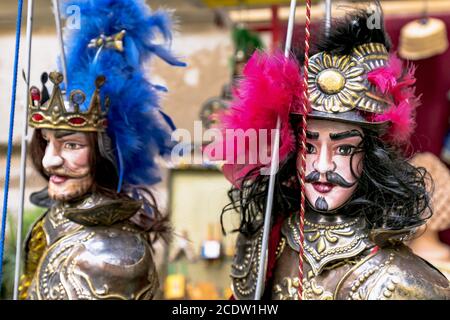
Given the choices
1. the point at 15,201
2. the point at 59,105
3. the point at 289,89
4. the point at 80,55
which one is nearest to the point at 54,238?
the point at 15,201

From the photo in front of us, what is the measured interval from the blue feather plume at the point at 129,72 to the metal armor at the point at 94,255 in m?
0.18

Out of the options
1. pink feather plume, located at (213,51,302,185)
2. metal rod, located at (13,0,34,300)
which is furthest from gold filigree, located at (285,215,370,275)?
metal rod, located at (13,0,34,300)

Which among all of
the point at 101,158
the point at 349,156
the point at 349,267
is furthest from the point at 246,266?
the point at 101,158

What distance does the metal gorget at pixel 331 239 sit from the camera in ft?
5.74

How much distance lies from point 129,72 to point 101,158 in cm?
29

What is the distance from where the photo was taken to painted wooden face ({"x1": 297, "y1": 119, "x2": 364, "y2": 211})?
5.76 feet

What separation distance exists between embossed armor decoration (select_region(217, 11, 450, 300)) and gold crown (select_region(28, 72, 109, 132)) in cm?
46

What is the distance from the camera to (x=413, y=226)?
68.4 inches

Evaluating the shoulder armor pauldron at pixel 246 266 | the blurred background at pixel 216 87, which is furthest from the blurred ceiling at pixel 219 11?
the shoulder armor pauldron at pixel 246 266

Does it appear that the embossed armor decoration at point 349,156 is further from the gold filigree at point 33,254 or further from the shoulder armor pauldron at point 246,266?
the gold filigree at point 33,254

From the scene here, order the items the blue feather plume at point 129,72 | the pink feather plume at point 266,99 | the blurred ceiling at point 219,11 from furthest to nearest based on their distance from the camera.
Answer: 1. the blurred ceiling at point 219,11
2. the blue feather plume at point 129,72
3. the pink feather plume at point 266,99

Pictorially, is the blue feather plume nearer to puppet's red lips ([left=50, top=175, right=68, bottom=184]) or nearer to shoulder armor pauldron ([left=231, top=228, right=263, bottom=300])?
puppet's red lips ([left=50, top=175, right=68, bottom=184])
